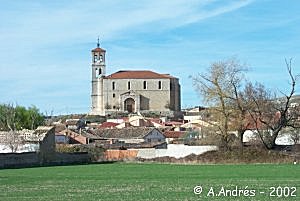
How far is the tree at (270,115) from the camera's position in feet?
204

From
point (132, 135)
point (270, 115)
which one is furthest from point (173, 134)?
point (270, 115)

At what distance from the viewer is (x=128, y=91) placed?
169m

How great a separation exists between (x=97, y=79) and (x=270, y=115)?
111 metres

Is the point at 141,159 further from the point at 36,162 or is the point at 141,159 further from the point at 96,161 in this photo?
the point at 36,162

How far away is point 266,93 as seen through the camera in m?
64.3

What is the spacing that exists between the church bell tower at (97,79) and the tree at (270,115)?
107m

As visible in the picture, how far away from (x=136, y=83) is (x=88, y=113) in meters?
13.7

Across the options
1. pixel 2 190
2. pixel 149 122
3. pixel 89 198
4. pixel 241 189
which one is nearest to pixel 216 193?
pixel 241 189

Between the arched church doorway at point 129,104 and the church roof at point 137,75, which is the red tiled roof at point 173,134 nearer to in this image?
the arched church doorway at point 129,104

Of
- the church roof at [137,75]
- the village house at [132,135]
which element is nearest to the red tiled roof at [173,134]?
the village house at [132,135]

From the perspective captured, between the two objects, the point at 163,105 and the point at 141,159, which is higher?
the point at 163,105

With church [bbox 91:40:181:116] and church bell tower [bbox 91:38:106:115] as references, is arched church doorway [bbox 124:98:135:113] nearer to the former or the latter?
church [bbox 91:40:181:116]

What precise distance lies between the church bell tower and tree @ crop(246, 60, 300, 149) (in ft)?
349

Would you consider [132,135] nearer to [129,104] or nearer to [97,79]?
[129,104]
